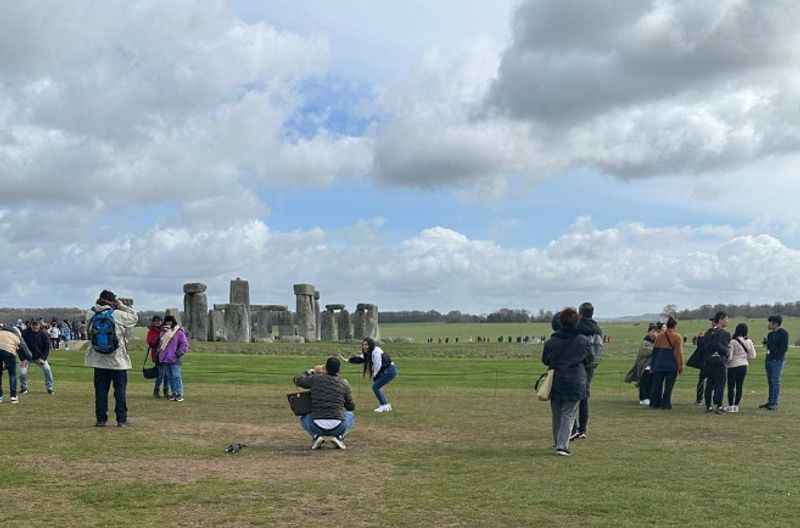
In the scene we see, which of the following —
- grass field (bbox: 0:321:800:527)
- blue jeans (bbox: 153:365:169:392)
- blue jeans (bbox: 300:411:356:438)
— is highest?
blue jeans (bbox: 153:365:169:392)

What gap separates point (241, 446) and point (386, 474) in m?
2.59

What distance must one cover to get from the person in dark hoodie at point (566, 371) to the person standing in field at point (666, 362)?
5.95 m

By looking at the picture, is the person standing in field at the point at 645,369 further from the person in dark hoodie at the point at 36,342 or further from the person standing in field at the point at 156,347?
the person in dark hoodie at the point at 36,342

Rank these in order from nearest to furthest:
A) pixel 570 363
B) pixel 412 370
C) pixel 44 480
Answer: pixel 44 480 < pixel 570 363 < pixel 412 370

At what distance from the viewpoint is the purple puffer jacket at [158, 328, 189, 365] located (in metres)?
18.0

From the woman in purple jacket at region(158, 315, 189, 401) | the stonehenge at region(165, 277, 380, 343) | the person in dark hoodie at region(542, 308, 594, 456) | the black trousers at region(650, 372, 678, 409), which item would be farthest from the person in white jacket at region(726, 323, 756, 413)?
the stonehenge at region(165, 277, 380, 343)

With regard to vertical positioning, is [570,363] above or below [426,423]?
above

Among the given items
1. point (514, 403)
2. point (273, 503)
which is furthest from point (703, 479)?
point (514, 403)

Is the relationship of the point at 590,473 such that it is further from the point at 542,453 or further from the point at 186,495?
the point at 186,495

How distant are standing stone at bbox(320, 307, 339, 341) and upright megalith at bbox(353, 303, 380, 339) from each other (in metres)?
1.29

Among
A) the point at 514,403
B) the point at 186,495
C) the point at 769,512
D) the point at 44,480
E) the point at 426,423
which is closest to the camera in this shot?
the point at 769,512

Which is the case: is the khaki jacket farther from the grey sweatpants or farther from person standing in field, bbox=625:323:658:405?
person standing in field, bbox=625:323:658:405

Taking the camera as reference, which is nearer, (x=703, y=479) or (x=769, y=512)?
(x=769, y=512)

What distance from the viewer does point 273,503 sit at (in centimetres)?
841
